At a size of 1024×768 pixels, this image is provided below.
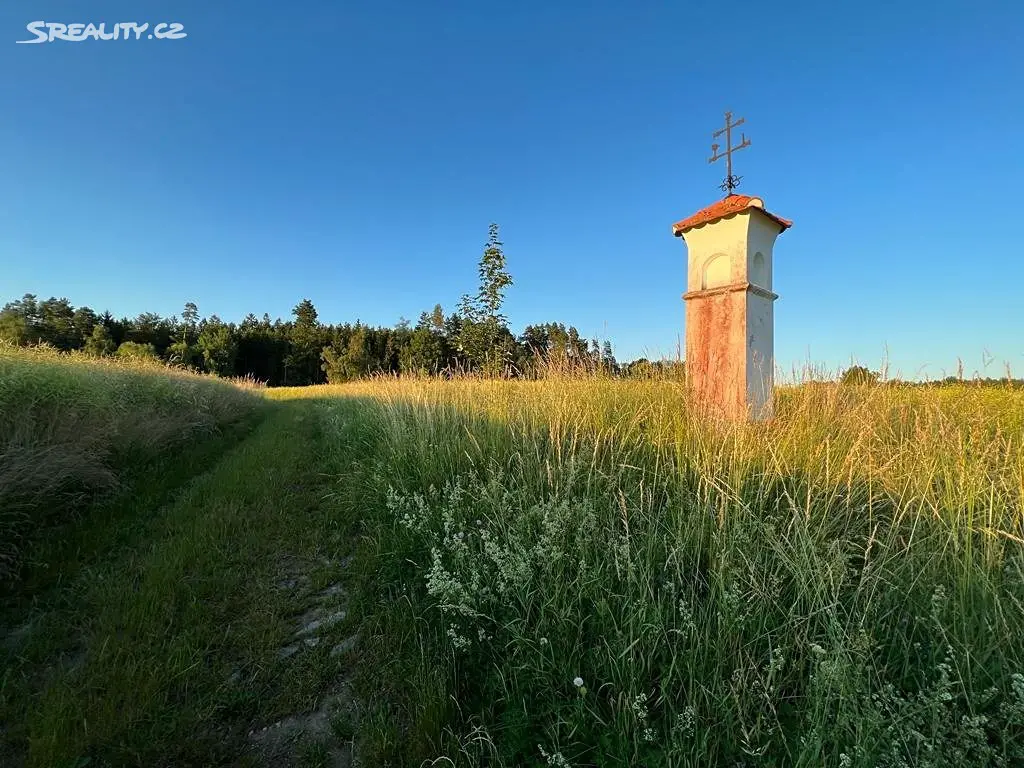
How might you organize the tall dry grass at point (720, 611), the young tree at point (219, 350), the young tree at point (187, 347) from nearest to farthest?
1. the tall dry grass at point (720, 611)
2. the young tree at point (187, 347)
3. the young tree at point (219, 350)

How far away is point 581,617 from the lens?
1825 mm

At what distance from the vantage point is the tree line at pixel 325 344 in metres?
6.73

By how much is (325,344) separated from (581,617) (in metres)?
63.1

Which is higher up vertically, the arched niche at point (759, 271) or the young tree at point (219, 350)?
the young tree at point (219, 350)

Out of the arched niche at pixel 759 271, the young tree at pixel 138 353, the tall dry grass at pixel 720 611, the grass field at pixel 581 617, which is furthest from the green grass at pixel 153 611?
the young tree at pixel 138 353

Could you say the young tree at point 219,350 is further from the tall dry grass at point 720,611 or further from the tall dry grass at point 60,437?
the tall dry grass at point 720,611

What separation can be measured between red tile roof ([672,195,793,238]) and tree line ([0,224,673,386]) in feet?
5.49

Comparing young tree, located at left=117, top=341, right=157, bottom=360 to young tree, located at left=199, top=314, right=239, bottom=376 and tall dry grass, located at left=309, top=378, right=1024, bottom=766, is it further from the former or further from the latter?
young tree, located at left=199, top=314, right=239, bottom=376

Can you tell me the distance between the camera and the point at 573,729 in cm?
144

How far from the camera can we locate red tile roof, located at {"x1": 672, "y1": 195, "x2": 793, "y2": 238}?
3.70m

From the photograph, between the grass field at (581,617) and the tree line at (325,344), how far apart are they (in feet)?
8.35

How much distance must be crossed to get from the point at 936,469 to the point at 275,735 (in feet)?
13.2

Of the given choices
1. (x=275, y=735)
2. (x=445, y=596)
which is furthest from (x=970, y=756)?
(x=275, y=735)

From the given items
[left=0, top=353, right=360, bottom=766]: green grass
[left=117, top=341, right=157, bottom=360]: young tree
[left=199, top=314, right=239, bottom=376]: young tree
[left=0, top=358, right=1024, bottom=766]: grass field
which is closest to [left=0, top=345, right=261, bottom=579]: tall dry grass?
[left=0, top=353, right=360, bottom=766]: green grass
